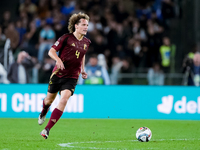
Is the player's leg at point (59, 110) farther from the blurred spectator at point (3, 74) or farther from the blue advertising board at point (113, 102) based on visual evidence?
the blurred spectator at point (3, 74)

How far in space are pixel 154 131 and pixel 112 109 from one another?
334cm

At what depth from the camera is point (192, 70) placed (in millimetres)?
13891

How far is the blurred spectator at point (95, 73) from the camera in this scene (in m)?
13.2

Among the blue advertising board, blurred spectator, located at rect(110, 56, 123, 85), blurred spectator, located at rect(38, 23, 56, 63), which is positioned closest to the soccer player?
the blue advertising board

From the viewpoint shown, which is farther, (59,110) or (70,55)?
(70,55)

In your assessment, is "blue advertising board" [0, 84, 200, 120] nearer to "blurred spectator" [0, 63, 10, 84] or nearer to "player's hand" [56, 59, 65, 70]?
"blurred spectator" [0, 63, 10, 84]

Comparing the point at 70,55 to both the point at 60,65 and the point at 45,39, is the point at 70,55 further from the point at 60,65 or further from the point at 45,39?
the point at 45,39

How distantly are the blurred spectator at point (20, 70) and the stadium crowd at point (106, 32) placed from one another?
11cm

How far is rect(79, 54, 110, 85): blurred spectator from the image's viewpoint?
13180mm

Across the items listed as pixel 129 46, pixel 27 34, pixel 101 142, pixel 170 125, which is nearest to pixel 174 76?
pixel 129 46

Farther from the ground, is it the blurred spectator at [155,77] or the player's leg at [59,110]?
the player's leg at [59,110]

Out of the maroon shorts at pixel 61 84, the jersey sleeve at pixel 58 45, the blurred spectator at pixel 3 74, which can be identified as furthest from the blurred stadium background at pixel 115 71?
the jersey sleeve at pixel 58 45

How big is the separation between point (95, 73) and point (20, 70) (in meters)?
2.28

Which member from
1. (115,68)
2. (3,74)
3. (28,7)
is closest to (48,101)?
(3,74)
